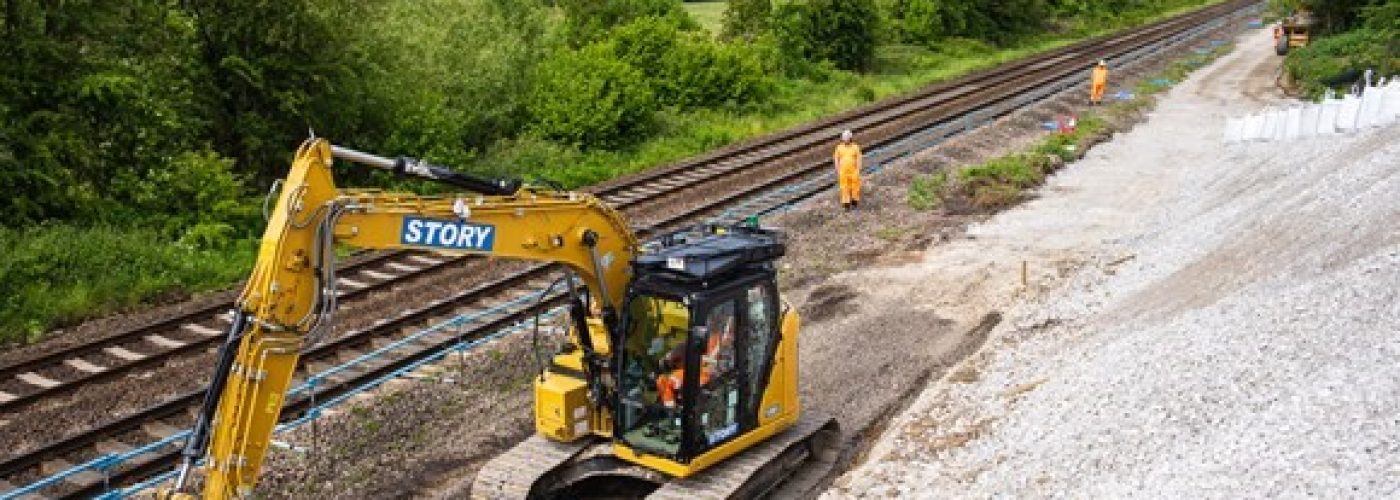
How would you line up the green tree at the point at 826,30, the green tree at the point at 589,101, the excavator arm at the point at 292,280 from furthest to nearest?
the green tree at the point at 826,30, the green tree at the point at 589,101, the excavator arm at the point at 292,280

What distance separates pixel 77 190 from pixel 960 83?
28.9m

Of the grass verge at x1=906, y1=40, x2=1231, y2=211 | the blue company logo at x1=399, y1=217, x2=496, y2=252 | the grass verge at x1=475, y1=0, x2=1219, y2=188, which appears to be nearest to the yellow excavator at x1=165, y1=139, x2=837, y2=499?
the blue company logo at x1=399, y1=217, x2=496, y2=252

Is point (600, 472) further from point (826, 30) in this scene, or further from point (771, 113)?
point (826, 30)

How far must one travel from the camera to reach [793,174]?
25250mm

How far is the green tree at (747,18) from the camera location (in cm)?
4200

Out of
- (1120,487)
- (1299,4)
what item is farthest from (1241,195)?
(1299,4)

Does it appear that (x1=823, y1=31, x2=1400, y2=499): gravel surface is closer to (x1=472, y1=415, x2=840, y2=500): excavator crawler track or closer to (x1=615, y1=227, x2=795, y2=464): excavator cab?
(x1=472, y1=415, x2=840, y2=500): excavator crawler track

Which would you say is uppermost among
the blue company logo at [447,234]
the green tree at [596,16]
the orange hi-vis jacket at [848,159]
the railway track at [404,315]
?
the green tree at [596,16]

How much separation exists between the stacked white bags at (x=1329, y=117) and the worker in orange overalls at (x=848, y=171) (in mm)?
9359

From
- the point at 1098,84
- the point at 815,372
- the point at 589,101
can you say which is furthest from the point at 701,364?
the point at 1098,84

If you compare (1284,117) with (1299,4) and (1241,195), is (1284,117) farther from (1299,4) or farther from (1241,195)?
(1299,4)

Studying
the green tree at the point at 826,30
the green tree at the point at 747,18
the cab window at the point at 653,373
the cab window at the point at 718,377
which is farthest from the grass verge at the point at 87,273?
the green tree at the point at 747,18

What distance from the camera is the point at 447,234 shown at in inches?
350

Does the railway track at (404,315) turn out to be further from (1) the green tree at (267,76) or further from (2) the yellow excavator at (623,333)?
(1) the green tree at (267,76)
